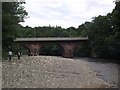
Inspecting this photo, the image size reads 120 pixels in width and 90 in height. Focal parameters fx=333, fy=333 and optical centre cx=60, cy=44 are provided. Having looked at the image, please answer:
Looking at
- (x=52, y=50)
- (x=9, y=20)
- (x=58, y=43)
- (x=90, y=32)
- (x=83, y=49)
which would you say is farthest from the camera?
(x=52, y=50)

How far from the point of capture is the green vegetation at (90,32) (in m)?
51.4

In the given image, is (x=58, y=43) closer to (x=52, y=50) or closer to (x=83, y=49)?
(x=83, y=49)

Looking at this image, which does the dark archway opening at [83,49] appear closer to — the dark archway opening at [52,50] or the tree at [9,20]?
the dark archway opening at [52,50]

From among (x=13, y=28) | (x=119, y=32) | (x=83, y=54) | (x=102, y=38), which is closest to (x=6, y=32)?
(x=13, y=28)

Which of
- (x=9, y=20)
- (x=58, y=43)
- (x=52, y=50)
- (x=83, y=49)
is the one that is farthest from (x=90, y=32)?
(x=9, y=20)

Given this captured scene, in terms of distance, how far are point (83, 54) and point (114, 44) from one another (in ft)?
132

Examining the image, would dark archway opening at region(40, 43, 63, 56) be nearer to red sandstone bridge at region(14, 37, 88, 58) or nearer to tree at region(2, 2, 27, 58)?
red sandstone bridge at region(14, 37, 88, 58)

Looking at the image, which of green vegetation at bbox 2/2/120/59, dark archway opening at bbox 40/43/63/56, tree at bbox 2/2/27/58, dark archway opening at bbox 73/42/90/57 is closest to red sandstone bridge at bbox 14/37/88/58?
dark archway opening at bbox 73/42/90/57

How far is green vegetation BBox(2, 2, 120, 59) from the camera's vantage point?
51.4 metres

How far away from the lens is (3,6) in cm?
5056

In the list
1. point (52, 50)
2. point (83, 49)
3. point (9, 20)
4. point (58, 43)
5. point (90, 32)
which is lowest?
point (52, 50)

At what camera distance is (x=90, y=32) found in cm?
9738

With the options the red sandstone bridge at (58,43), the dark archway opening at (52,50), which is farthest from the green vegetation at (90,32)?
the red sandstone bridge at (58,43)

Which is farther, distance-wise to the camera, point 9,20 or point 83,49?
point 83,49
